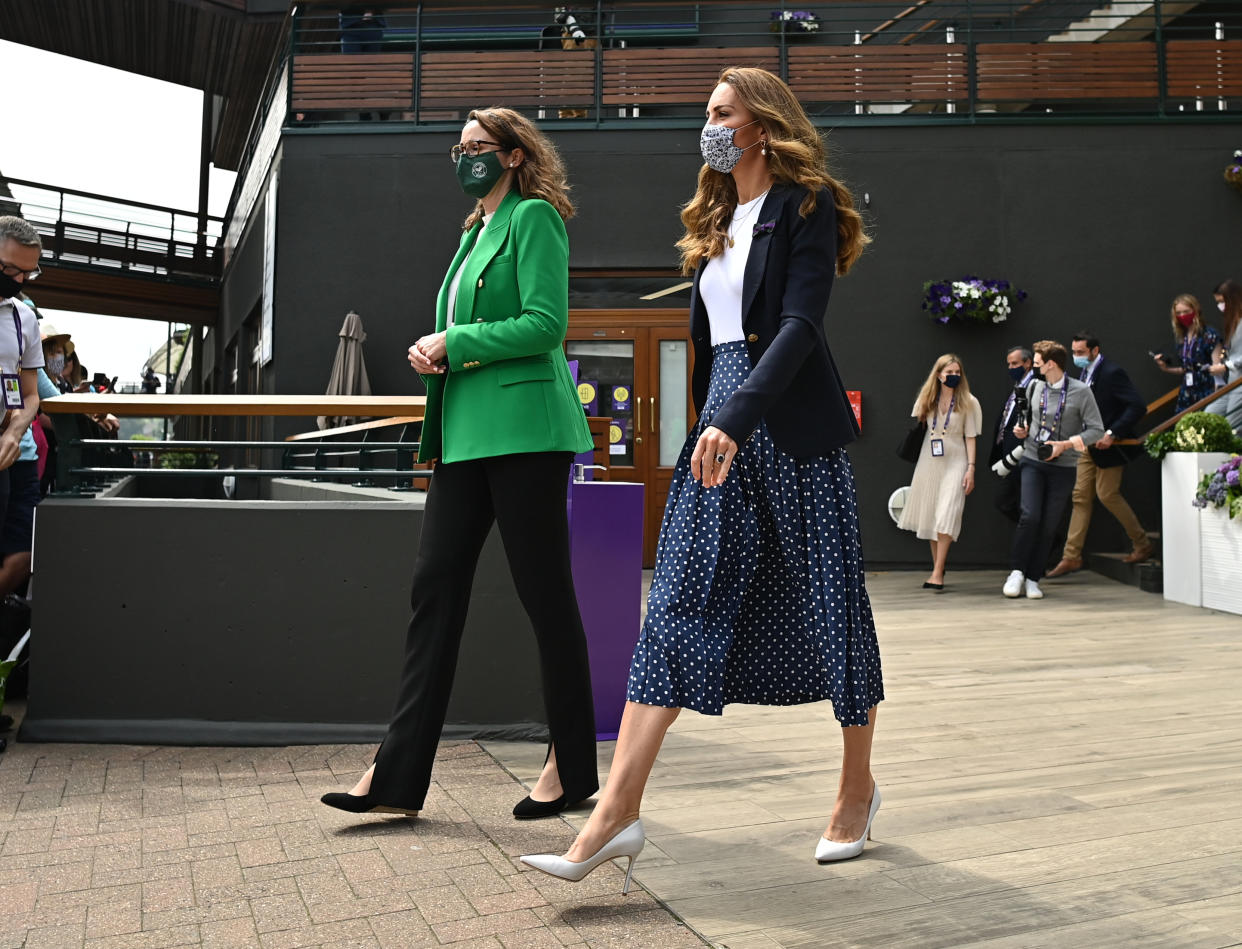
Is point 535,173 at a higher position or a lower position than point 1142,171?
lower

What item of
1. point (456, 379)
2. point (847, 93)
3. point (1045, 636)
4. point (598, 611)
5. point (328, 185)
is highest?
point (847, 93)

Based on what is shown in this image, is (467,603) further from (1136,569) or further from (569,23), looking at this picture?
(569,23)

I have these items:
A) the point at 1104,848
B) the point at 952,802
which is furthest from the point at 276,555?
the point at 1104,848

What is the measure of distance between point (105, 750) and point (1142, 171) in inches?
396

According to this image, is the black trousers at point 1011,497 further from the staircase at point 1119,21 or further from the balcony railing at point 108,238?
the balcony railing at point 108,238

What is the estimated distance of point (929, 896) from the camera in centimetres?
236

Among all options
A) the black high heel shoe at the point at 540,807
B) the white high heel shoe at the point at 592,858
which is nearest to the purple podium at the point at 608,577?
the black high heel shoe at the point at 540,807

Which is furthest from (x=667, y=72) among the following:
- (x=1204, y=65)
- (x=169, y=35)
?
(x=169, y=35)

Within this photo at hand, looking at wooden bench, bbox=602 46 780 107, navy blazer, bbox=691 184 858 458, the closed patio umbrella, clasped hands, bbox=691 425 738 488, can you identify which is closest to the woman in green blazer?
navy blazer, bbox=691 184 858 458

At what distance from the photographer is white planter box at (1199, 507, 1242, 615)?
281 inches

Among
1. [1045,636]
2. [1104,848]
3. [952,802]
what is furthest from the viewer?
[1045,636]

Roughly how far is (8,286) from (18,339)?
18cm

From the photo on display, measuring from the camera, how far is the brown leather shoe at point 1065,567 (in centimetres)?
962

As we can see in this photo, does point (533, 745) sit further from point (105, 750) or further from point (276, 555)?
point (105, 750)
